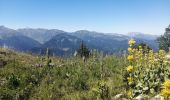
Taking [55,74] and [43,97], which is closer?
[43,97]

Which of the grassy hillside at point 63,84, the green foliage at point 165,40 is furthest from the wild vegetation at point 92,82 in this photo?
the green foliage at point 165,40

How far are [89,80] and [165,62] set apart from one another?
342 centimetres

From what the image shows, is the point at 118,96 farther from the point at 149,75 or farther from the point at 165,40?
the point at 165,40

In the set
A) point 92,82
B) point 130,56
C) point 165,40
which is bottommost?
point 165,40

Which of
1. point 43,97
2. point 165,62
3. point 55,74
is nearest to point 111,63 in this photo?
point 55,74

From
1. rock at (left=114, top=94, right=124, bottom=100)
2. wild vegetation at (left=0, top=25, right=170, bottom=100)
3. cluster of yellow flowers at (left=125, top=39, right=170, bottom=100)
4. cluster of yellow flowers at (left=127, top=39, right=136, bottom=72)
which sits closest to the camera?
cluster of yellow flowers at (left=127, top=39, right=136, bottom=72)

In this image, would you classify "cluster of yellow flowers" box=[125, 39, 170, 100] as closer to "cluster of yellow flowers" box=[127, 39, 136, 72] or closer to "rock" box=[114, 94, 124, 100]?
"rock" box=[114, 94, 124, 100]

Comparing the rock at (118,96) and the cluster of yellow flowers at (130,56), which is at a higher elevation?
the cluster of yellow flowers at (130,56)

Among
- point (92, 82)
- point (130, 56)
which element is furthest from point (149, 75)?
point (130, 56)

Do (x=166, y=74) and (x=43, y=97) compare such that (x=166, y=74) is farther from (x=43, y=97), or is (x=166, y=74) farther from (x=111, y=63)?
(x=111, y=63)

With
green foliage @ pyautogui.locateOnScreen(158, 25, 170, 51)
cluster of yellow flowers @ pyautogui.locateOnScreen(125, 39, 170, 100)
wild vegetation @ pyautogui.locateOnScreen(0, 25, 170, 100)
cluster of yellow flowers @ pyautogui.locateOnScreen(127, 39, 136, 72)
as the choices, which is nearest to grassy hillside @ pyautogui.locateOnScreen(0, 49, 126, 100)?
wild vegetation @ pyautogui.locateOnScreen(0, 25, 170, 100)

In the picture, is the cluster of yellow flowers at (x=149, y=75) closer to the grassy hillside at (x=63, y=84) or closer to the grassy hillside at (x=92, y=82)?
the grassy hillside at (x=92, y=82)

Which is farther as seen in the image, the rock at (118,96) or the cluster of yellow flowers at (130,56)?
the rock at (118,96)

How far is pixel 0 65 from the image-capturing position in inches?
667
